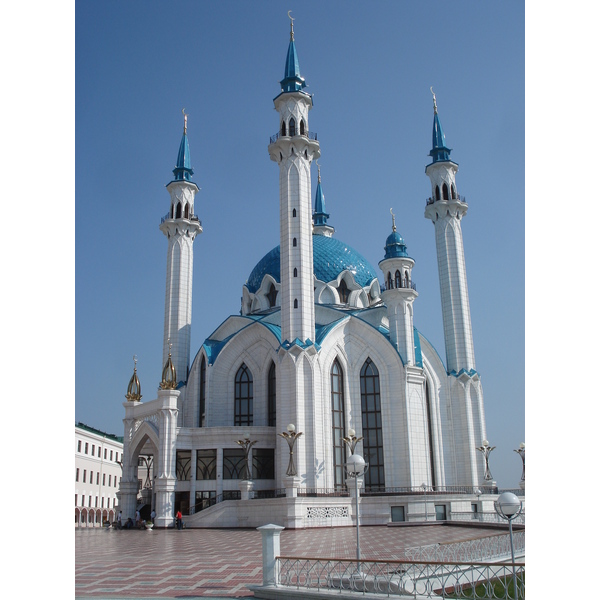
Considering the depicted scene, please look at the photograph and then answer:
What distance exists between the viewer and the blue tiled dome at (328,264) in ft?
113

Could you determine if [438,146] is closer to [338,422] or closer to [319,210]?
[319,210]

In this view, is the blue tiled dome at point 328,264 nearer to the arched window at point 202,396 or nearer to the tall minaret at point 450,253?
the tall minaret at point 450,253

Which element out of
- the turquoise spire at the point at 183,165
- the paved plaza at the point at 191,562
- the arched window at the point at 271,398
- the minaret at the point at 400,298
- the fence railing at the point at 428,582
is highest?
the turquoise spire at the point at 183,165

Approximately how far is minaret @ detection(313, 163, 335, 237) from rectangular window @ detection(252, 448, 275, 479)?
67.0ft

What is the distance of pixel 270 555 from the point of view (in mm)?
8078

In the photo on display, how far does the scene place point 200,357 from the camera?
30.4 meters

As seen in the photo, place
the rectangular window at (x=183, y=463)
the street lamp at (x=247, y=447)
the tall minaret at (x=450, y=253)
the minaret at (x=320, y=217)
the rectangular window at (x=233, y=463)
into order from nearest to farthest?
the street lamp at (x=247, y=447), the rectangular window at (x=233, y=463), the rectangular window at (x=183, y=463), the tall minaret at (x=450, y=253), the minaret at (x=320, y=217)

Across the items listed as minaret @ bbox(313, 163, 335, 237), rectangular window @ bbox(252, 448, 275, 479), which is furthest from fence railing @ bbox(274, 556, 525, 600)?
minaret @ bbox(313, 163, 335, 237)

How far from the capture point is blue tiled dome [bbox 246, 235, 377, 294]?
3441cm

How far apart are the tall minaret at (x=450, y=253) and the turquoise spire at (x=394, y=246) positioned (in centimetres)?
358

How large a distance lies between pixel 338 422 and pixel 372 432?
1811 mm

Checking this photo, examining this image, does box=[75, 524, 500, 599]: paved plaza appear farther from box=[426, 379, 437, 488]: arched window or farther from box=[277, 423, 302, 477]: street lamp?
box=[426, 379, 437, 488]: arched window

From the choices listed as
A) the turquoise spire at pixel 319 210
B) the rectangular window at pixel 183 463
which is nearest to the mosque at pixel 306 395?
the rectangular window at pixel 183 463

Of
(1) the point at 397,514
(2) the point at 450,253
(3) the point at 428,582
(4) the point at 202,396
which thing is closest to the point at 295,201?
(2) the point at 450,253
